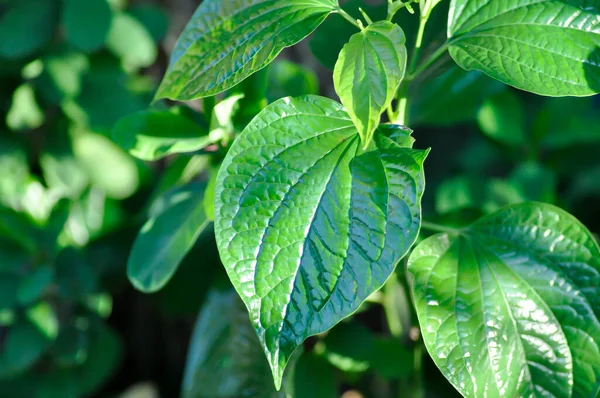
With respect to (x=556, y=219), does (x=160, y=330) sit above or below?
below

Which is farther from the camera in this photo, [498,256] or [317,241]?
[498,256]

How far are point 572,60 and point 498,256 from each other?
23 centimetres

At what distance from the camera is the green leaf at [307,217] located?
0.57 metres

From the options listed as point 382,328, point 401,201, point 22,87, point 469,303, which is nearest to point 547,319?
point 469,303

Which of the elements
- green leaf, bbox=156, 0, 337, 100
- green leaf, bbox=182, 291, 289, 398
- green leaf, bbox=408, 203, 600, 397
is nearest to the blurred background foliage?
green leaf, bbox=182, 291, 289, 398

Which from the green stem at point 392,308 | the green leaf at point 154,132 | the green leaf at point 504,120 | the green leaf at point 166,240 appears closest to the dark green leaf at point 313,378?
the green stem at point 392,308

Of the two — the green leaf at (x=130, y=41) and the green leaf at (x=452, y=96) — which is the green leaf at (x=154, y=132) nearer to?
the green leaf at (x=452, y=96)

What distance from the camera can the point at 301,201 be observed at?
61cm

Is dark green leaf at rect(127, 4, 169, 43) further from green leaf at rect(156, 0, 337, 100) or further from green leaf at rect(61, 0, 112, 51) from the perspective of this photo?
green leaf at rect(156, 0, 337, 100)

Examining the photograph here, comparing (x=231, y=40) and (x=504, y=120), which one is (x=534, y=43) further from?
(x=504, y=120)

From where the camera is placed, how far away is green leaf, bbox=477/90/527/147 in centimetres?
143

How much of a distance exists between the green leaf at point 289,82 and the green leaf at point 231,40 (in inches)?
12.8

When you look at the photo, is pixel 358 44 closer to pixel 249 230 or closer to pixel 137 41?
pixel 249 230

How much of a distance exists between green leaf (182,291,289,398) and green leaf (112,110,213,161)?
11.1 inches
